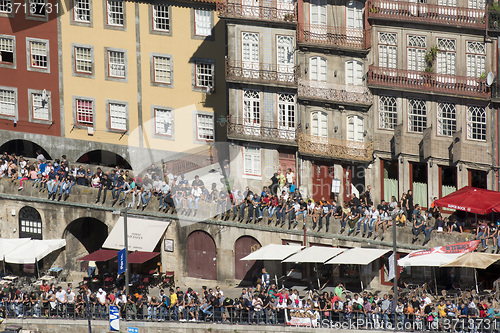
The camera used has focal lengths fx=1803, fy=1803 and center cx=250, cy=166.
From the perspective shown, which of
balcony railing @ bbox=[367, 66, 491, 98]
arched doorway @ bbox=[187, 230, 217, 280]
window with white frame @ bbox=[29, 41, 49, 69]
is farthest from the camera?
window with white frame @ bbox=[29, 41, 49, 69]

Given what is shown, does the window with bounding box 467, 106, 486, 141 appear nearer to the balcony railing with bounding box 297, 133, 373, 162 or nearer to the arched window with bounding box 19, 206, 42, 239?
the balcony railing with bounding box 297, 133, 373, 162

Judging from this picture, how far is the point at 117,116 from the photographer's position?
114 metres

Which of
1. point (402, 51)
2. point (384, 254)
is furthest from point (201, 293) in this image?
point (402, 51)

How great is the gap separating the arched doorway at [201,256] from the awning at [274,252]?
13.8 ft

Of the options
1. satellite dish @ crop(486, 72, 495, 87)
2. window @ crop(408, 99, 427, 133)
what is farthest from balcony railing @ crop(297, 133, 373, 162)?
satellite dish @ crop(486, 72, 495, 87)

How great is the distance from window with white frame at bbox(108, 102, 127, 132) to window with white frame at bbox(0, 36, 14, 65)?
7718 mm

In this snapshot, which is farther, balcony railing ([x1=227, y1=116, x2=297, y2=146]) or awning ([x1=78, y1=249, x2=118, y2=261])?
balcony railing ([x1=227, y1=116, x2=297, y2=146])

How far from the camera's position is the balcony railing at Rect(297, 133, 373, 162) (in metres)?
105

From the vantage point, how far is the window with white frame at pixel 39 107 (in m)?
116

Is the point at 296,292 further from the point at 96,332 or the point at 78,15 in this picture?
the point at 78,15

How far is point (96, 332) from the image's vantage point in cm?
9975

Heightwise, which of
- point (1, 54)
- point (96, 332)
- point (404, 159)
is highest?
point (1, 54)

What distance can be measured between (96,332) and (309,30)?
21543 mm

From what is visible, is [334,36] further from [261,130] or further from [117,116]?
[117,116]
